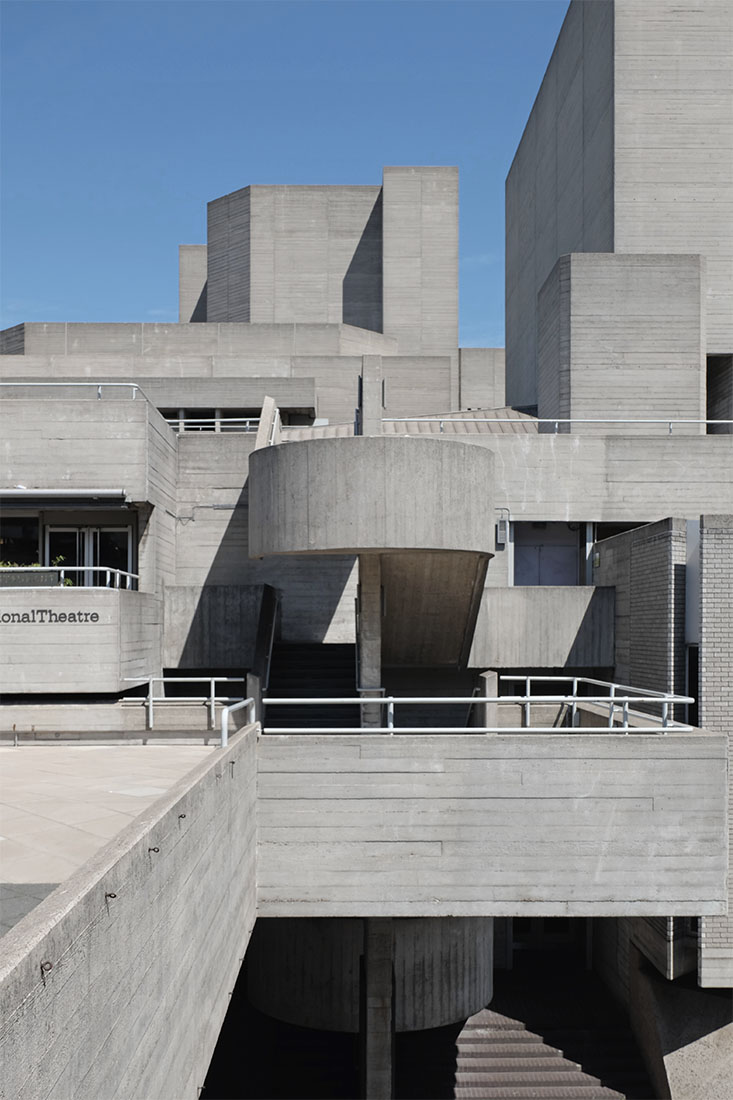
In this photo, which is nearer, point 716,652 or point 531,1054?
point 716,652

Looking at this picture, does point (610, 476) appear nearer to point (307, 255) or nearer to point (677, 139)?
point (677, 139)

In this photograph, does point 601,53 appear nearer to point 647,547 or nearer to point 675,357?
point 675,357

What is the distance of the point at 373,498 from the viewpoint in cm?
1349

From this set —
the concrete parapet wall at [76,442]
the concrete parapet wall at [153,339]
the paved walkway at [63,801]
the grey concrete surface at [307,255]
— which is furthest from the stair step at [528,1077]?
the grey concrete surface at [307,255]

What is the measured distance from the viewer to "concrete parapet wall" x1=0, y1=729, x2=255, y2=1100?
149 inches

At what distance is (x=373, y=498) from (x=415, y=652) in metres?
5.94

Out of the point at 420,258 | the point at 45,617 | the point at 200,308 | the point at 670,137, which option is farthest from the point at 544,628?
the point at 200,308

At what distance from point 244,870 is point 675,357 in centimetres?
1780

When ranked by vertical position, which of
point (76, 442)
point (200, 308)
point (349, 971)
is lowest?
point (349, 971)

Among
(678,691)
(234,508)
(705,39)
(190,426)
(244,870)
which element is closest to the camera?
(244,870)

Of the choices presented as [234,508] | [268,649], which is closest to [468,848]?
[268,649]

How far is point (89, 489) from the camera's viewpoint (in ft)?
60.1

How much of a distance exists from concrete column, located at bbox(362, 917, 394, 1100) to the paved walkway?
5.29 metres

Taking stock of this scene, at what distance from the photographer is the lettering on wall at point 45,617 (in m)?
16.5
